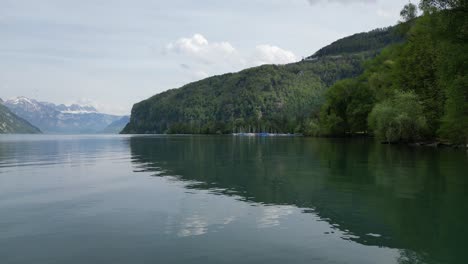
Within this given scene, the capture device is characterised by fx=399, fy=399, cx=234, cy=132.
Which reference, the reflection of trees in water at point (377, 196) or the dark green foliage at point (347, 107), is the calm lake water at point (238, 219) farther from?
the dark green foliage at point (347, 107)

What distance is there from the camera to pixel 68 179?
37.2 metres

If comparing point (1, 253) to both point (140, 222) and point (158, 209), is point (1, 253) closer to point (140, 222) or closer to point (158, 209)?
point (140, 222)

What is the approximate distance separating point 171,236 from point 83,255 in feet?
12.4

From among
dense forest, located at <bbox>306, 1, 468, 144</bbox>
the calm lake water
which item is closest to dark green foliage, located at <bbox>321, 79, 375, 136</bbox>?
dense forest, located at <bbox>306, 1, 468, 144</bbox>

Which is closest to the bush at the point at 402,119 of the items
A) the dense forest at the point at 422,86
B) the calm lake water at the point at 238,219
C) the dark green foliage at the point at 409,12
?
the dense forest at the point at 422,86

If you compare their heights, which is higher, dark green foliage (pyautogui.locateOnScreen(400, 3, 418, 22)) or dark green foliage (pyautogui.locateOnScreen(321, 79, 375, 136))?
dark green foliage (pyautogui.locateOnScreen(400, 3, 418, 22))

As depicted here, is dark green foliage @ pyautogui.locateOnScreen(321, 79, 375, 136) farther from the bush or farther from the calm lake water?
the calm lake water

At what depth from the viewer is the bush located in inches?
3319

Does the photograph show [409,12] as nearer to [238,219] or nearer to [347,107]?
[347,107]

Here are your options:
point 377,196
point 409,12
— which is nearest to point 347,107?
point 409,12

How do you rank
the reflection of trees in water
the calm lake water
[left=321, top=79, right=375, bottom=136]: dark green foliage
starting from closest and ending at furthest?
the calm lake water
the reflection of trees in water
[left=321, top=79, right=375, bottom=136]: dark green foliage

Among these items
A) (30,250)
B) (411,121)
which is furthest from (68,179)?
(411,121)

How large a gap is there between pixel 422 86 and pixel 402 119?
503 inches

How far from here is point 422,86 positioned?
91750mm
